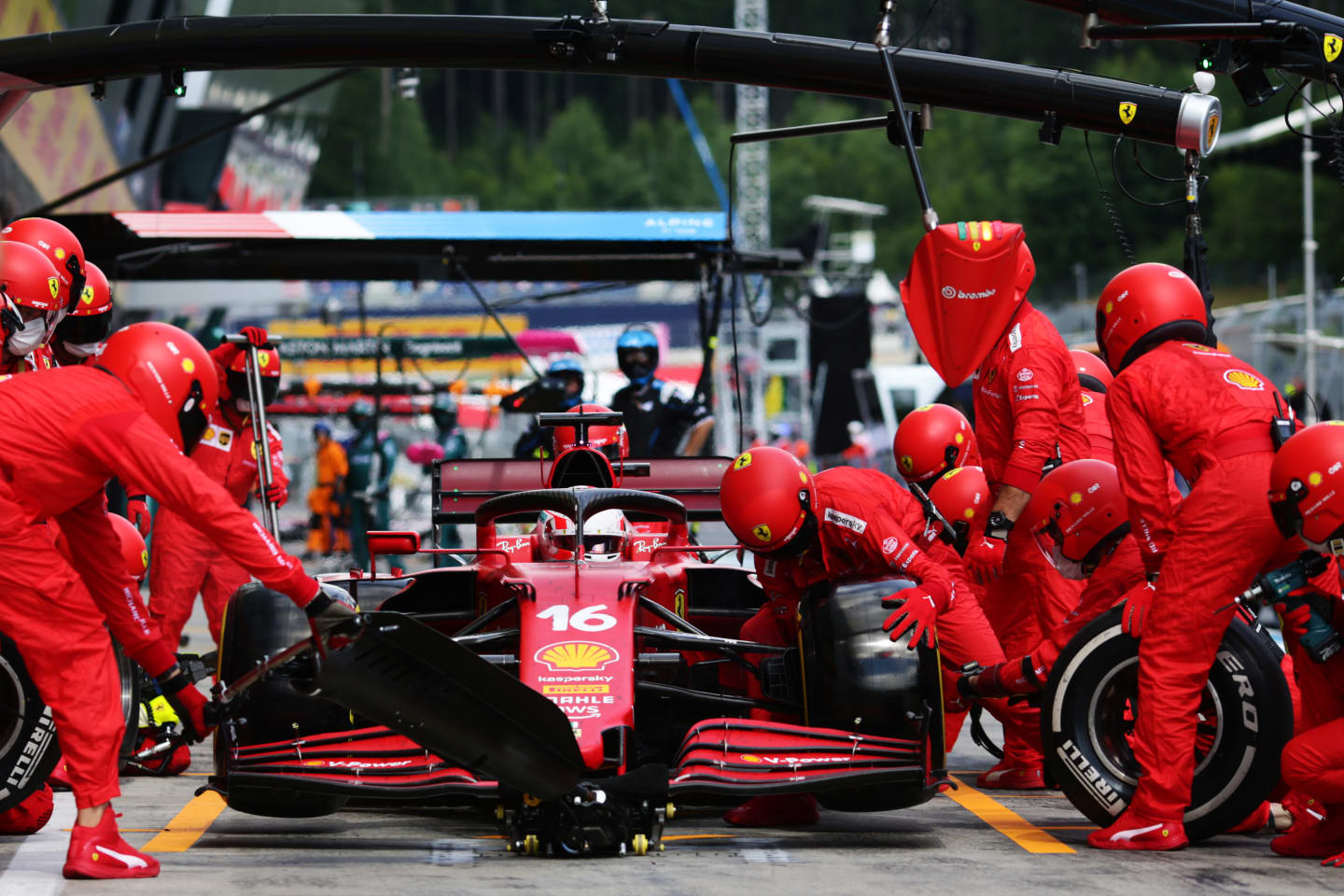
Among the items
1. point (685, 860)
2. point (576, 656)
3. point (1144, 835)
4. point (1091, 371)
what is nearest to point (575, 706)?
point (576, 656)

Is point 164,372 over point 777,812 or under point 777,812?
over

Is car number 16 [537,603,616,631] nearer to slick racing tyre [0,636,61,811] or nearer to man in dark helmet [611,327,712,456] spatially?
slick racing tyre [0,636,61,811]

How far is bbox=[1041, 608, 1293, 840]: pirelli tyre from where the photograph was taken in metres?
5.89

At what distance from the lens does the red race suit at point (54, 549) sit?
5.45 meters

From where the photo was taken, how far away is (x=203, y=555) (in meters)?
9.39

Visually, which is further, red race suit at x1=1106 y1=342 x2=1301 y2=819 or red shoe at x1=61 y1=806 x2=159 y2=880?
red race suit at x1=1106 y1=342 x2=1301 y2=819

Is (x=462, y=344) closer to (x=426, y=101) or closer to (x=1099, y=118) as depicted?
(x=1099, y=118)

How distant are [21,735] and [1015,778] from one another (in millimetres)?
4293

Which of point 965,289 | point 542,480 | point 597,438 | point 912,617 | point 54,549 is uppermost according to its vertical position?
point 965,289

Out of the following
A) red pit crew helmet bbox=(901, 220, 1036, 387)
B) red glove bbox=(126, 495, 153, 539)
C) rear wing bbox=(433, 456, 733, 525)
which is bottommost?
red glove bbox=(126, 495, 153, 539)

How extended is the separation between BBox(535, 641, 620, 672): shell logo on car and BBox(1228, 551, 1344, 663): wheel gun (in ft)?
7.53

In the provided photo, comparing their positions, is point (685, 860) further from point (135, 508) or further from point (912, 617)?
point (135, 508)

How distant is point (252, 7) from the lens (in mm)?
24625

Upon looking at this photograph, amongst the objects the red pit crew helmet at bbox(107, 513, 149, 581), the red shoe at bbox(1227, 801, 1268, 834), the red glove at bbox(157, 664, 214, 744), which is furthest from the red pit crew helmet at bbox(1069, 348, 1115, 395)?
the red glove at bbox(157, 664, 214, 744)
